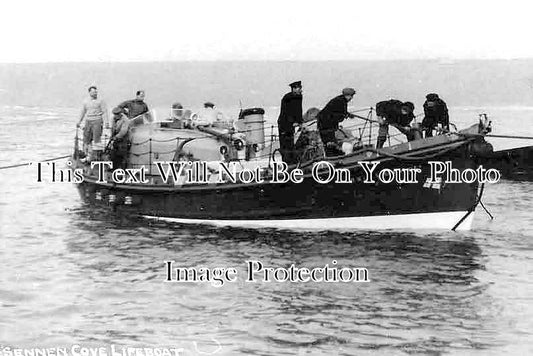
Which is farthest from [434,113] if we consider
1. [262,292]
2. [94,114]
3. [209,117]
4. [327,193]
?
[94,114]

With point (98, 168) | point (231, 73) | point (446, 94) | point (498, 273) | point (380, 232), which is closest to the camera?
point (498, 273)

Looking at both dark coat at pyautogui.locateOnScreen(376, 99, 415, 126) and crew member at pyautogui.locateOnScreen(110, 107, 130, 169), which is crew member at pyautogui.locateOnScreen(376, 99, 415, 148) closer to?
dark coat at pyautogui.locateOnScreen(376, 99, 415, 126)

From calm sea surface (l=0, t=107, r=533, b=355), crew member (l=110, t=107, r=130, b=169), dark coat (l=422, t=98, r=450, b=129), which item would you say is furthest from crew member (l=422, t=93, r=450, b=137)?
crew member (l=110, t=107, r=130, b=169)

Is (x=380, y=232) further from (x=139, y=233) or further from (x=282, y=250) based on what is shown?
(x=139, y=233)

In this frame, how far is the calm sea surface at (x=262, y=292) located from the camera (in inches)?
392

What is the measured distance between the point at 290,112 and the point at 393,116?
2.11 metres

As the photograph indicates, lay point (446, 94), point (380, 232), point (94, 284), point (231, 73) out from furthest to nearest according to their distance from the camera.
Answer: point (231, 73)
point (446, 94)
point (380, 232)
point (94, 284)

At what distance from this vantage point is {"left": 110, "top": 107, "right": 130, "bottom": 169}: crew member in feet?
58.6

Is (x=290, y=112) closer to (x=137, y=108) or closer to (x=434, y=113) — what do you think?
(x=434, y=113)

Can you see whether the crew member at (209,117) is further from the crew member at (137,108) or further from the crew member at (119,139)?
the crew member at (119,139)

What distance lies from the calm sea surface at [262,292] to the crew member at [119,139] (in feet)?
4.17

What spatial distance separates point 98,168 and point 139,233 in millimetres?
2826

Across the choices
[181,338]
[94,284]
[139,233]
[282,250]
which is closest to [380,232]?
[282,250]

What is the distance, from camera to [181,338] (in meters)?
9.96
